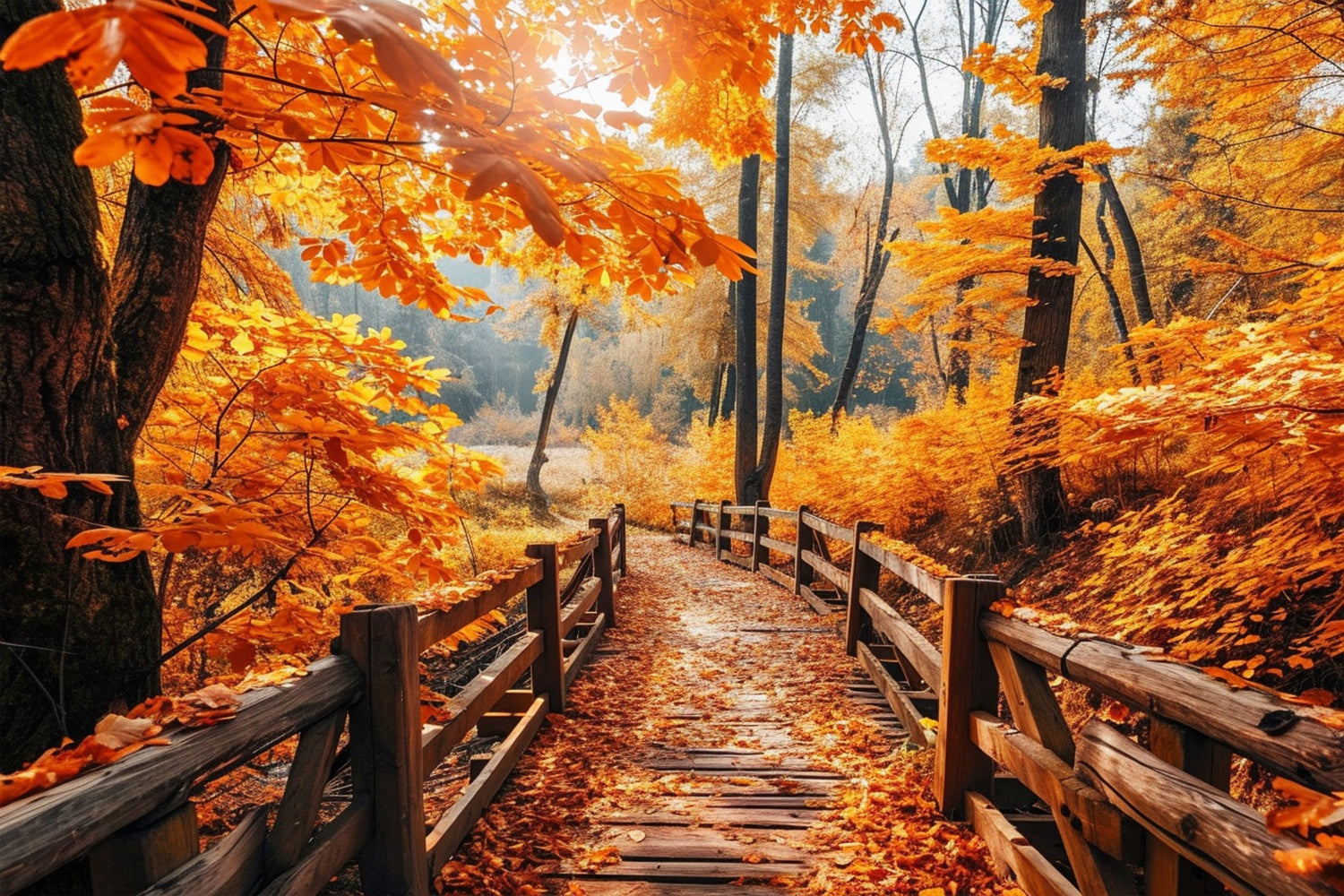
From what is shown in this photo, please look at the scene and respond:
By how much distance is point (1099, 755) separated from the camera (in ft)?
6.13

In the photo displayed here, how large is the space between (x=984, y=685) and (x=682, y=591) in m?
6.27

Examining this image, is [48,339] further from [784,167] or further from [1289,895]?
[784,167]

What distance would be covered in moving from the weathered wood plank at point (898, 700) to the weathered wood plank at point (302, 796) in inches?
113

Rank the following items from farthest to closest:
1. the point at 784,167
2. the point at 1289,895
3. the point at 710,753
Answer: the point at 784,167 < the point at 710,753 < the point at 1289,895

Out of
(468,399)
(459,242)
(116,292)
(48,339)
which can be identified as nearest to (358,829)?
(48,339)

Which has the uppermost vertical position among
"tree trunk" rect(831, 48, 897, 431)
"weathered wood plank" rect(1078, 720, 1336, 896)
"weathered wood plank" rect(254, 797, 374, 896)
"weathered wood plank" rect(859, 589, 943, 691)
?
"tree trunk" rect(831, 48, 897, 431)

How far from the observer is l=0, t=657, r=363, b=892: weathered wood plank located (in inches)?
37.9

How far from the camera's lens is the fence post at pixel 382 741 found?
6.81ft

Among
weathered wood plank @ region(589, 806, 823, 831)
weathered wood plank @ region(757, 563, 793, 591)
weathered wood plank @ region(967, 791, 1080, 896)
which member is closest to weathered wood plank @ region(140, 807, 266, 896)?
weathered wood plank @ region(589, 806, 823, 831)

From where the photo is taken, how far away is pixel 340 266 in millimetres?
2732

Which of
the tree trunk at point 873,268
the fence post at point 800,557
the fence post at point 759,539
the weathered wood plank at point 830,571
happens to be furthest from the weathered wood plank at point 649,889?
the tree trunk at point 873,268

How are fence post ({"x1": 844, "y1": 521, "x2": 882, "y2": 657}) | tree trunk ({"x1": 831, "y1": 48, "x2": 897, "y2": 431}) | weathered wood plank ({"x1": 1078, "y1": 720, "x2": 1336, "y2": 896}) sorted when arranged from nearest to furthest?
weathered wood plank ({"x1": 1078, "y1": 720, "x2": 1336, "y2": 896}), fence post ({"x1": 844, "y1": 521, "x2": 882, "y2": 657}), tree trunk ({"x1": 831, "y1": 48, "x2": 897, "y2": 431})

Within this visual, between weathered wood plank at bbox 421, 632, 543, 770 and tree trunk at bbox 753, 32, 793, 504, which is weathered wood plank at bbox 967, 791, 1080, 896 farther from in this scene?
tree trunk at bbox 753, 32, 793, 504

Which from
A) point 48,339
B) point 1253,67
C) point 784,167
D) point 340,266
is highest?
point 784,167
